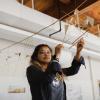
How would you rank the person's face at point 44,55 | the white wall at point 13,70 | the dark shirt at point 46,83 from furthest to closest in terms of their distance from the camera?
1. the white wall at point 13,70
2. the person's face at point 44,55
3. the dark shirt at point 46,83

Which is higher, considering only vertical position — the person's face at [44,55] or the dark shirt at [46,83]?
the person's face at [44,55]

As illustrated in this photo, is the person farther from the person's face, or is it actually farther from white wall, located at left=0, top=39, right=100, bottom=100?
white wall, located at left=0, top=39, right=100, bottom=100

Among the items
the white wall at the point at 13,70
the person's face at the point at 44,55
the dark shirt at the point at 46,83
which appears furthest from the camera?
the white wall at the point at 13,70

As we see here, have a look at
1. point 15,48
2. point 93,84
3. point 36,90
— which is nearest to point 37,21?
point 15,48

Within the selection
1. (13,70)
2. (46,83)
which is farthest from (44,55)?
(13,70)

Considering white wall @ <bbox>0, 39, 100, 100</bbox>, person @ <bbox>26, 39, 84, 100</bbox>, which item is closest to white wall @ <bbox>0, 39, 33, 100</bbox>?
white wall @ <bbox>0, 39, 100, 100</bbox>

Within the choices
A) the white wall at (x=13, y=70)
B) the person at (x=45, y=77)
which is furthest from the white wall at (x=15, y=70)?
the person at (x=45, y=77)

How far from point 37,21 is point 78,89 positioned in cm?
143

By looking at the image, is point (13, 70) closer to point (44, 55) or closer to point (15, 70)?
point (15, 70)

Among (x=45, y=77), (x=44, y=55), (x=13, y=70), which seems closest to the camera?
(x=45, y=77)

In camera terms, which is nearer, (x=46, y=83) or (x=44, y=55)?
(x=46, y=83)

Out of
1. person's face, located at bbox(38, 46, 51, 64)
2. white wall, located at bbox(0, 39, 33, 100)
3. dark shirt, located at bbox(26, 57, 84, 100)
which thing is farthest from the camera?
white wall, located at bbox(0, 39, 33, 100)

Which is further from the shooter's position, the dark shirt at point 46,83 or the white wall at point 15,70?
the white wall at point 15,70

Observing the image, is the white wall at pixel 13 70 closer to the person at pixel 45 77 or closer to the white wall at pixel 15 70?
the white wall at pixel 15 70
